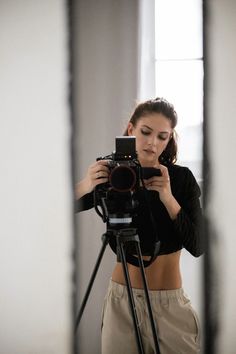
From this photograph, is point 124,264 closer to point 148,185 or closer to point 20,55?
point 148,185

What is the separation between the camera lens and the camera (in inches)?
40.0

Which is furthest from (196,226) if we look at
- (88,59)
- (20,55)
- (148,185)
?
(20,55)

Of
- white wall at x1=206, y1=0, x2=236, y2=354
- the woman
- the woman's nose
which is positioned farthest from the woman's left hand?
white wall at x1=206, y1=0, x2=236, y2=354

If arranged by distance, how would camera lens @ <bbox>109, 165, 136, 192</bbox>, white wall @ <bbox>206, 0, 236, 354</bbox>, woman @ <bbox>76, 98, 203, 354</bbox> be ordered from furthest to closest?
white wall @ <bbox>206, 0, 236, 354</bbox>
woman @ <bbox>76, 98, 203, 354</bbox>
camera lens @ <bbox>109, 165, 136, 192</bbox>

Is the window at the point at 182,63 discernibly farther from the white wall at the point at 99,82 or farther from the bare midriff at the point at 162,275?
the bare midriff at the point at 162,275

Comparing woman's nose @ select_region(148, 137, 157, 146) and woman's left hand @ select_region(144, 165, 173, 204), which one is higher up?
woman's nose @ select_region(148, 137, 157, 146)

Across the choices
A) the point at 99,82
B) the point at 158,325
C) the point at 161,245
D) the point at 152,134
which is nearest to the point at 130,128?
the point at 152,134

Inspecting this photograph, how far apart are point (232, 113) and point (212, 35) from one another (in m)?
0.25

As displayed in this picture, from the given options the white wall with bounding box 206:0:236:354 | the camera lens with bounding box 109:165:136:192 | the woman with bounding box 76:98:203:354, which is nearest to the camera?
the camera lens with bounding box 109:165:136:192

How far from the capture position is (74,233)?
1362mm

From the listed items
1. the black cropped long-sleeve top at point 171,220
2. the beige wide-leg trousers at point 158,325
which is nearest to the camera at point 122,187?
the black cropped long-sleeve top at point 171,220

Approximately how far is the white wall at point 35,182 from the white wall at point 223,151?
467 millimetres

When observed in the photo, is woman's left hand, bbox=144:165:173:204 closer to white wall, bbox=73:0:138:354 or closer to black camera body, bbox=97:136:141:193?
black camera body, bbox=97:136:141:193

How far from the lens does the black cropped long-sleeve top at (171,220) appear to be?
3.75 ft
